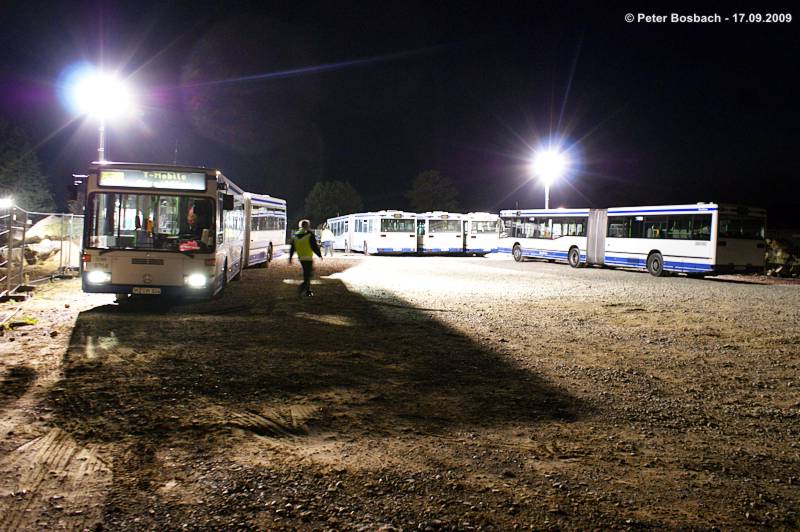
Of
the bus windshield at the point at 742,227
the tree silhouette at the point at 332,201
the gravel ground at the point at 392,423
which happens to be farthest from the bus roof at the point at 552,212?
the tree silhouette at the point at 332,201

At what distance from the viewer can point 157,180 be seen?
12.6 m

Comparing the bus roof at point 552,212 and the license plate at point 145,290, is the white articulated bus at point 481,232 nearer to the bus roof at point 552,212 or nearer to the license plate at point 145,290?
the bus roof at point 552,212

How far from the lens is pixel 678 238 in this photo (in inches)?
984

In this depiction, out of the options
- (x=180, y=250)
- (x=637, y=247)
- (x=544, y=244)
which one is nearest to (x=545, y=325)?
(x=180, y=250)

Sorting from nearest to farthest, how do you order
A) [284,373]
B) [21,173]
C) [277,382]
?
[277,382], [284,373], [21,173]

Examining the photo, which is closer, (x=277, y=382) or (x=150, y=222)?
(x=277, y=382)

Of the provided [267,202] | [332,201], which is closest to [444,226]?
[267,202]

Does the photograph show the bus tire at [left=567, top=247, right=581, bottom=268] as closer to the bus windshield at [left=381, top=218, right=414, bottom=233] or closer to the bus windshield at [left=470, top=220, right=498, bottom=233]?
the bus windshield at [left=470, top=220, right=498, bottom=233]

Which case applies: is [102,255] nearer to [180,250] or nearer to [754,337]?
[180,250]

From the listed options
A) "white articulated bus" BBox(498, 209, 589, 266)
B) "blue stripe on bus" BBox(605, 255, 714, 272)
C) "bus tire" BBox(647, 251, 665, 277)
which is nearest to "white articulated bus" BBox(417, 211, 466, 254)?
"white articulated bus" BBox(498, 209, 589, 266)

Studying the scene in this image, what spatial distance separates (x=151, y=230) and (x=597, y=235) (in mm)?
22904

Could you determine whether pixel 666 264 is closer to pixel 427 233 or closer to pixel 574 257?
pixel 574 257

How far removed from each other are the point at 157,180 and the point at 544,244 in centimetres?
2566

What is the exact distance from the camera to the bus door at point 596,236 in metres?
29.8
